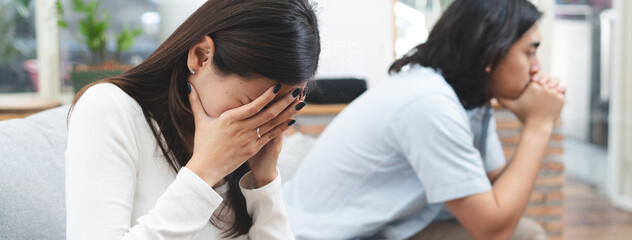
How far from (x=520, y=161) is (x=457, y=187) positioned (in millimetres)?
254

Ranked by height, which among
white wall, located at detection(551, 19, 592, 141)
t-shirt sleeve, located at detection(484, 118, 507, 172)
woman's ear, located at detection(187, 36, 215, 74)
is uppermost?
woman's ear, located at detection(187, 36, 215, 74)

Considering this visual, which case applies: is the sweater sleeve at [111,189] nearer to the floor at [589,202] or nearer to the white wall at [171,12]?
the white wall at [171,12]

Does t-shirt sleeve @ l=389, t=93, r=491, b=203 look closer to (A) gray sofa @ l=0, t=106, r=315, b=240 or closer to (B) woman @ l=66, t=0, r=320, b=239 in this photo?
(B) woman @ l=66, t=0, r=320, b=239

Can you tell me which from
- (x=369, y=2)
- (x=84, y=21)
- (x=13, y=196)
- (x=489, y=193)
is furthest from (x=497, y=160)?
(x=84, y=21)

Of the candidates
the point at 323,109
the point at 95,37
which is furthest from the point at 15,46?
the point at 323,109

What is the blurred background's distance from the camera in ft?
9.20

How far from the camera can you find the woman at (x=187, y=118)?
68 cm

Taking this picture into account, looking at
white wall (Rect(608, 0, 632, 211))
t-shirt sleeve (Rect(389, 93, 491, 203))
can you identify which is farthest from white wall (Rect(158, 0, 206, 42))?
white wall (Rect(608, 0, 632, 211))

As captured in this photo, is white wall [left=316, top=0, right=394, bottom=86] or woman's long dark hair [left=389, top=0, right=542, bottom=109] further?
white wall [left=316, top=0, right=394, bottom=86]

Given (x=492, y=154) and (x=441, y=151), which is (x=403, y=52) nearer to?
(x=492, y=154)

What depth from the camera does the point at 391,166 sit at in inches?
49.4

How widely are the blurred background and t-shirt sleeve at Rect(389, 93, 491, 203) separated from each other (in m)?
1.19

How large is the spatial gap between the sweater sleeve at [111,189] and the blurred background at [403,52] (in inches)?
61.3

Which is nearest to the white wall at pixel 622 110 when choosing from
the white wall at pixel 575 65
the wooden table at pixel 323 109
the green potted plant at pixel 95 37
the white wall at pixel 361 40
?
the white wall at pixel 575 65
